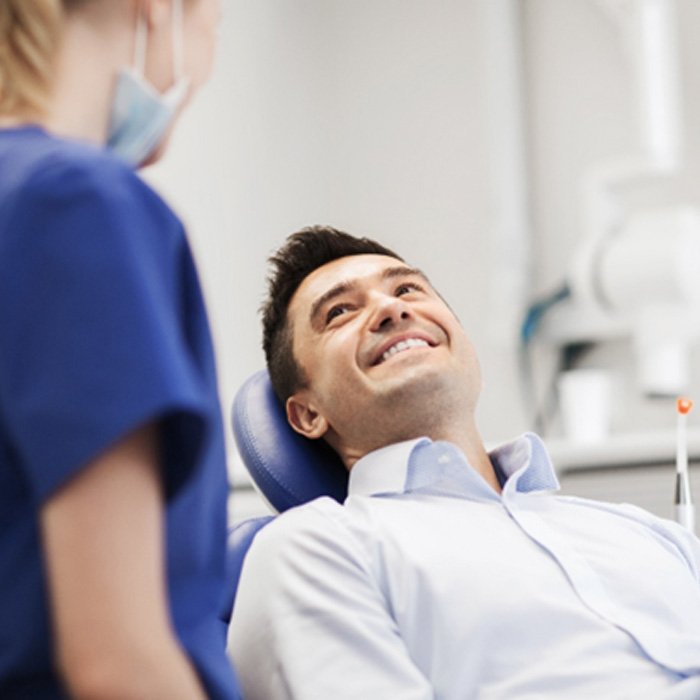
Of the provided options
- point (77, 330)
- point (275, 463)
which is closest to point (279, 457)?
point (275, 463)

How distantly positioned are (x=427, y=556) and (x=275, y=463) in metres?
0.33

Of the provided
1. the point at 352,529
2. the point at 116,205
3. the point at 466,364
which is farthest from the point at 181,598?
the point at 466,364

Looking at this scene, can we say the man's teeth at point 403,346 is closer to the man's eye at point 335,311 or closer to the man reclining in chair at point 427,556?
the man reclining in chair at point 427,556

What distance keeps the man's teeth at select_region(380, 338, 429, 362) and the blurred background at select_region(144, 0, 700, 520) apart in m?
1.19

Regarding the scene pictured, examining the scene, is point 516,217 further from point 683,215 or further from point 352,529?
point 352,529

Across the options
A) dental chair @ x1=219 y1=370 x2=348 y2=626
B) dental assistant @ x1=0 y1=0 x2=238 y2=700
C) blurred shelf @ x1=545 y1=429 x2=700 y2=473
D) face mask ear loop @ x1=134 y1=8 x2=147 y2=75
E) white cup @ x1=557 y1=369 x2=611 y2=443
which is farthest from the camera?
white cup @ x1=557 y1=369 x2=611 y2=443

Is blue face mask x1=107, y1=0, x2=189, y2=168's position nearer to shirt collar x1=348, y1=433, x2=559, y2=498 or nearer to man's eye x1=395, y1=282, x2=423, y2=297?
shirt collar x1=348, y1=433, x2=559, y2=498

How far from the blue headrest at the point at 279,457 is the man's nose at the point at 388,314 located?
0.64ft

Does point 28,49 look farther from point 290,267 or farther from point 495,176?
point 495,176

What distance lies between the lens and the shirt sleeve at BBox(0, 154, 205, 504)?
769 mm

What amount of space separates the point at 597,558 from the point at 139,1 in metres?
1.01

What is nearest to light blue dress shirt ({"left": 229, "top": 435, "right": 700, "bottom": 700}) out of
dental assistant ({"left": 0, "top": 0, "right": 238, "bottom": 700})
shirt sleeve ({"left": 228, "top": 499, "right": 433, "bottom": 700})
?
shirt sleeve ({"left": 228, "top": 499, "right": 433, "bottom": 700})

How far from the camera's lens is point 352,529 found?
62.6 inches

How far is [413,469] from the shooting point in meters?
1.73
